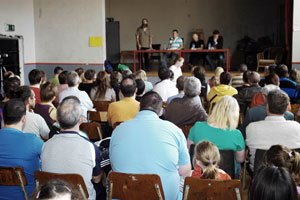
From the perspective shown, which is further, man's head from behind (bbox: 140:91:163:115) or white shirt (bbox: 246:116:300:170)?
white shirt (bbox: 246:116:300:170)

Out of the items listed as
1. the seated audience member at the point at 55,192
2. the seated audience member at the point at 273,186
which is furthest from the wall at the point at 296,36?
the seated audience member at the point at 55,192

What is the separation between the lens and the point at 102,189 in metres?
3.09

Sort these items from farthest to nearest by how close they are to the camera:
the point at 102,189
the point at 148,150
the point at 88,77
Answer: the point at 88,77, the point at 102,189, the point at 148,150

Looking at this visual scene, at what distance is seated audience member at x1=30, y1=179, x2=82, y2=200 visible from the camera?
1.48 meters

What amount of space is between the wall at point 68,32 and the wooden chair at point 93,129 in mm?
7072

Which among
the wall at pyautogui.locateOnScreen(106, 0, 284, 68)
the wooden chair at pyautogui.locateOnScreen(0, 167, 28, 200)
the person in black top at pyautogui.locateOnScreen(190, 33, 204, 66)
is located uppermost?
the wall at pyautogui.locateOnScreen(106, 0, 284, 68)

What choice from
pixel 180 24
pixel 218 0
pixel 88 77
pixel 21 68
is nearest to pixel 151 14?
pixel 180 24

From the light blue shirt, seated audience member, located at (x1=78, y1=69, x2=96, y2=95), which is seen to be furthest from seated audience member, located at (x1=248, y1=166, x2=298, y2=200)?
seated audience member, located at (x1=78, y1=69, x2=96, y2=95)

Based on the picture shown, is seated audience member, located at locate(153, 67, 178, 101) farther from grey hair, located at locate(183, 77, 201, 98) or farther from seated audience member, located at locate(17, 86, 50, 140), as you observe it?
seated audience member, located at locate(17, 86, 50, 140)

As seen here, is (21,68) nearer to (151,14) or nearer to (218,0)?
(151,14)

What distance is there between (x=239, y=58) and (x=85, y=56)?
21.4ft

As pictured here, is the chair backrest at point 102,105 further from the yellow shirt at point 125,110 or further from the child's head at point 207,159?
the child's head at point 207,159

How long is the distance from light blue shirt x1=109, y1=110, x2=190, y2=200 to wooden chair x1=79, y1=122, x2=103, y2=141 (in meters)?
1.45

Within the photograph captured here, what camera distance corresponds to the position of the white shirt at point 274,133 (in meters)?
3.24
